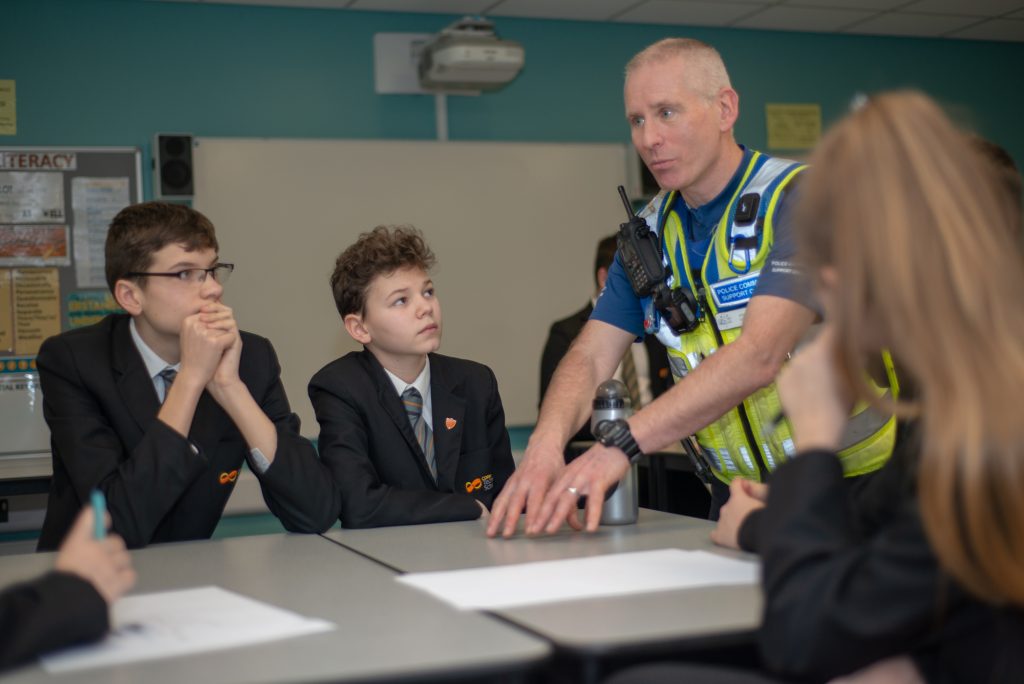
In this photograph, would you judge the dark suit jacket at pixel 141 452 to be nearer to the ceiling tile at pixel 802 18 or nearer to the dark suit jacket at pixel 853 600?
the dark suit jacket at pixel 853 600

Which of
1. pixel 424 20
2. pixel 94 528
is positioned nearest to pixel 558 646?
pixel 94 528

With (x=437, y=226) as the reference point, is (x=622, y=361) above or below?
below

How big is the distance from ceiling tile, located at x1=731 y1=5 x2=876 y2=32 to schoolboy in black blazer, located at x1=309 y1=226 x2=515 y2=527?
3544 millimetres

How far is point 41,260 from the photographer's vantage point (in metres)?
4.80

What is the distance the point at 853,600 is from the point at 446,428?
1.58 meters

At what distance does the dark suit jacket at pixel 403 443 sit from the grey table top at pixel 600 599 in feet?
0.23

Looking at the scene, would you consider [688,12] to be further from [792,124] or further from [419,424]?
[419,424]

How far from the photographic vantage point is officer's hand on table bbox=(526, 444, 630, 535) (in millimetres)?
1907

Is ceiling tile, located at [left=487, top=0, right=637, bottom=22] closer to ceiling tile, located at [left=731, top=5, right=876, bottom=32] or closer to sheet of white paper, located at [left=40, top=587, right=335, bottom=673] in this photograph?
ceiling tile, located at [left=731, top=5, right=876, bottom=32]

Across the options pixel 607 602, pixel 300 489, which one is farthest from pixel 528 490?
pixel 607 602

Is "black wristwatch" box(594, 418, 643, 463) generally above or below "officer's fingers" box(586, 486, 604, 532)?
above

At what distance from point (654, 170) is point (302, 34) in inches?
130

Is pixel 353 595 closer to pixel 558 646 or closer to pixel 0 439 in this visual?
pixel 558 646

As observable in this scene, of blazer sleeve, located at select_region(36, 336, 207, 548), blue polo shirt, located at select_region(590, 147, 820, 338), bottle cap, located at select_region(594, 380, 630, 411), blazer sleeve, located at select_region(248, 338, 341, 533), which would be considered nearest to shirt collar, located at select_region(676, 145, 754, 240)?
blue polo shirt, located at select_region(590, 147, 820, 338)
